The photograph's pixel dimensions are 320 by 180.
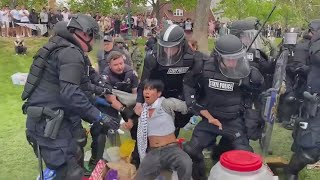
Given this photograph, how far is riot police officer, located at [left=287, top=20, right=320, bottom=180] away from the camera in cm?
442

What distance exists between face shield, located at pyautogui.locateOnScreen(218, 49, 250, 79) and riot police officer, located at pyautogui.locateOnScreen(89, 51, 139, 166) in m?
1.23

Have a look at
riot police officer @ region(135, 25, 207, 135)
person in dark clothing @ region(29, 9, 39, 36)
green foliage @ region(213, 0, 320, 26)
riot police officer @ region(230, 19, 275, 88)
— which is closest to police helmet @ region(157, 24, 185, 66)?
riot police officer @ region(135, 25, 207, 135)

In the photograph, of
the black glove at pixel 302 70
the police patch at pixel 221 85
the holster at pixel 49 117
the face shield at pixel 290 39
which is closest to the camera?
the holster at pixel 49 117

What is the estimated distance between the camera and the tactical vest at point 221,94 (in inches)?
177

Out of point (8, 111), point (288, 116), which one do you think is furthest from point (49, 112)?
point (8, 111)

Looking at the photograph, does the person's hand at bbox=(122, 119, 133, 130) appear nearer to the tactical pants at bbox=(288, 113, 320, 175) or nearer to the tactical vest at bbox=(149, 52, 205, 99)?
the tactical vest at bbox=(149, 52, 205, 99)

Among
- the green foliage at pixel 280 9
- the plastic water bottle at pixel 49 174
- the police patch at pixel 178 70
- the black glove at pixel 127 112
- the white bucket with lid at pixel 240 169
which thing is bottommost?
the plastic water bottle at pixel 49 174

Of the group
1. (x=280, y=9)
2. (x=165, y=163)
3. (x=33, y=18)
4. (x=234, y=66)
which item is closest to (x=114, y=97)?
(x=165, y=163)

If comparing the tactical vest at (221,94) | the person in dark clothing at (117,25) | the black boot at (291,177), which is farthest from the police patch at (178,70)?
the person in dark clothing at (117,25)

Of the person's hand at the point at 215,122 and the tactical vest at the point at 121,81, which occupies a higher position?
the tactical vest at the point at 121,81

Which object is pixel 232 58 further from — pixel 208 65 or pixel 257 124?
pixel 257 124

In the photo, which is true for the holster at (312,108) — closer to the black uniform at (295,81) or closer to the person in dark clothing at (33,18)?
the black uniform at (295,81)

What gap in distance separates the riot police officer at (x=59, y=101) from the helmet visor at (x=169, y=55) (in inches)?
34.4

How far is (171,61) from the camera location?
4.80 metres
